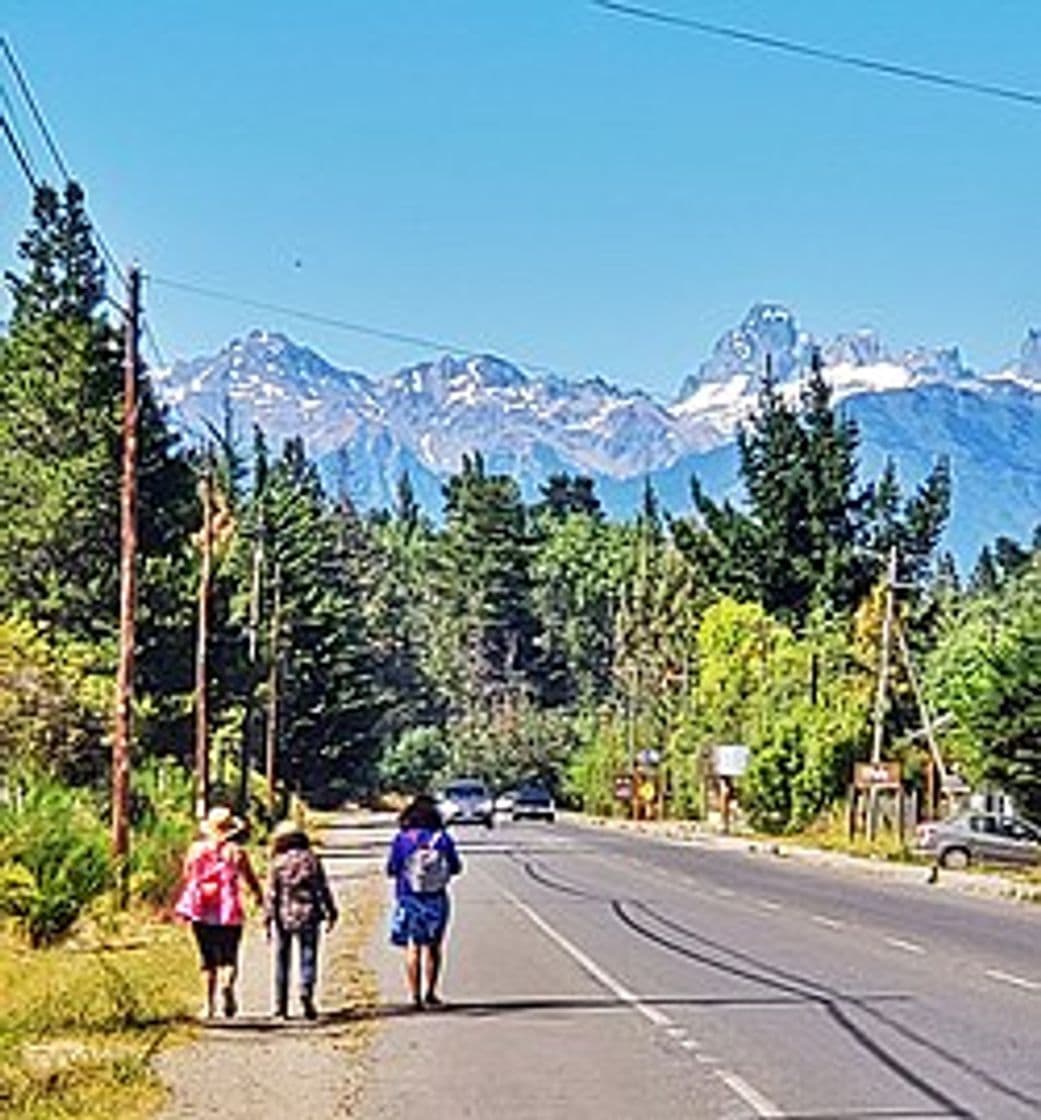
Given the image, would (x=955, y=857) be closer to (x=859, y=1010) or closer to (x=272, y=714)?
(x=272, y=714)

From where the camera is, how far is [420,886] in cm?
2027

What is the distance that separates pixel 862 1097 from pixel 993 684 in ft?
135

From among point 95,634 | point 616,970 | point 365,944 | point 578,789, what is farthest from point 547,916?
point 578,789

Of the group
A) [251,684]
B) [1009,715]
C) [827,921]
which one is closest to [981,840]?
[1009,715]

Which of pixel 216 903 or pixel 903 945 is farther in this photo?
pixel 903 945

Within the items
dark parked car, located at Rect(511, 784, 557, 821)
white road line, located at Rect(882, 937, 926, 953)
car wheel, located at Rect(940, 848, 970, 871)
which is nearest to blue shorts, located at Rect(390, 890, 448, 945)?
white road line, located at Rect(882, 937, 926, 953)

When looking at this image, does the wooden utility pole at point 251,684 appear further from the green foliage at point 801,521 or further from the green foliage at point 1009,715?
the green foliage at point 801,521

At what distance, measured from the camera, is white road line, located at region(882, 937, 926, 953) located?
28672mm

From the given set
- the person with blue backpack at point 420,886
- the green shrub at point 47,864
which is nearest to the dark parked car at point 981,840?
the green shrub at point 47,864

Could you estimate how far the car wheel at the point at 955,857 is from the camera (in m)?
60.1

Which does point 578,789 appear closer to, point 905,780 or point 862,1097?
point 905,780

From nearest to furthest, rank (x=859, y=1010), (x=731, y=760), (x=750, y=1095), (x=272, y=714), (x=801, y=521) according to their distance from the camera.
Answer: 1. (x=750, y=1095)
2. (x=859, y=1010)
3. (x=272, y=714)
4. (x=731, y=760)
5. (x=801, y=521)

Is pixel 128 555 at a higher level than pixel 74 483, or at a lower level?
lower

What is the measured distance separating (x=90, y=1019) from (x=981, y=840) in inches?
1701
